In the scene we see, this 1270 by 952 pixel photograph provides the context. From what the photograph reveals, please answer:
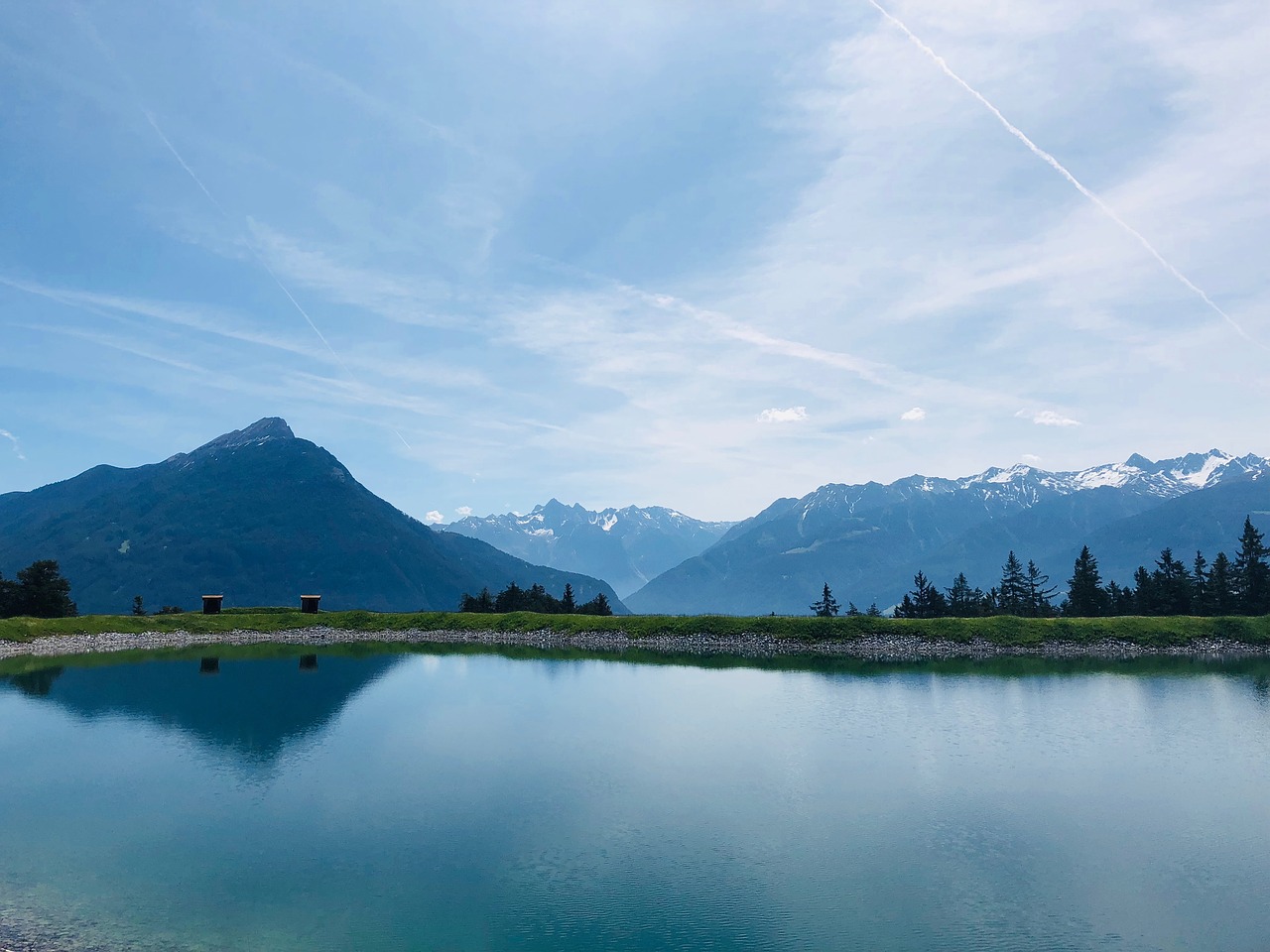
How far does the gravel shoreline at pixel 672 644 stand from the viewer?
107875 millimetres

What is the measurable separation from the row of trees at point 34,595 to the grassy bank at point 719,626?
279 inches

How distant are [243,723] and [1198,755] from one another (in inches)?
2660

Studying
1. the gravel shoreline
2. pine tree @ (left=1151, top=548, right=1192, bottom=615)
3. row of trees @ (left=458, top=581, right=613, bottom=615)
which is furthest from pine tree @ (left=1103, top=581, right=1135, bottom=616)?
row of trees @ (left=458, top=581, right=613, bottom=615)

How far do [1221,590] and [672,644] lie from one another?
98.1m

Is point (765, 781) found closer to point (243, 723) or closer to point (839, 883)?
point (839, 883)

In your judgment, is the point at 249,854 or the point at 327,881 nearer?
the point at 327,881

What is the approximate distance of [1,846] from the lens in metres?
31.2

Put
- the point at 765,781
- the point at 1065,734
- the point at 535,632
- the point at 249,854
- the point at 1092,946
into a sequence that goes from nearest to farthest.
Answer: the point at 1092,946 → the point at 249,854 → the point at 765,781 → the point at 1065,734 → the point at 535,632

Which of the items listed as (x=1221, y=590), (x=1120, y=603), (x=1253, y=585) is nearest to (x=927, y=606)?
(x=1120, y=603)

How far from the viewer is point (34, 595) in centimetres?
11944

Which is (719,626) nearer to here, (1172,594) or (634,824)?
(1172,594)

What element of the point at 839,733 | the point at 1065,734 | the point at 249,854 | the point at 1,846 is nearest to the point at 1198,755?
→ the point at 1065,734

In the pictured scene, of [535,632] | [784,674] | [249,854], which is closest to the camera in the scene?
[249,854]

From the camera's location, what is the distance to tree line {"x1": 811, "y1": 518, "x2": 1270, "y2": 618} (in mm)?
128125
